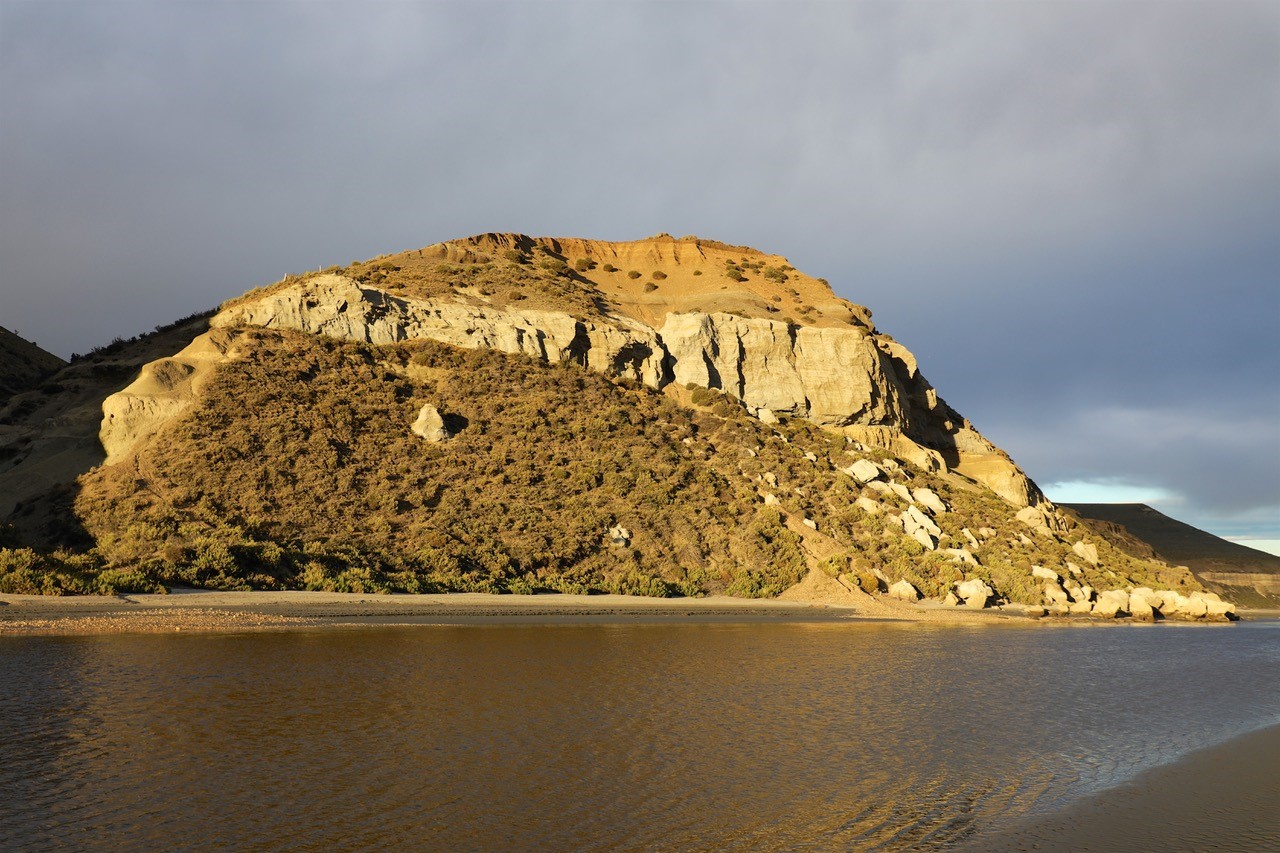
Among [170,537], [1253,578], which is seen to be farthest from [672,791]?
[1253,578]

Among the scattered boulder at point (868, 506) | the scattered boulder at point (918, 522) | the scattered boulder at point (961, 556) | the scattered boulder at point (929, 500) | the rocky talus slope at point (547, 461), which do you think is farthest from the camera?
the scattered boulder at point (929, 500)

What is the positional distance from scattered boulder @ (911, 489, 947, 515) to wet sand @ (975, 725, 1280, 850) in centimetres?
3653

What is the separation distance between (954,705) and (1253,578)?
98174 millimetres

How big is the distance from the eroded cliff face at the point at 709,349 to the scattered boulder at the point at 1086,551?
7566mm

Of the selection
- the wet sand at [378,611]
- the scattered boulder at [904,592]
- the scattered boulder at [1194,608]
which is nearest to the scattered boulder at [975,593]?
the wet sand at [378,611]

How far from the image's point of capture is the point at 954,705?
51.5 feet

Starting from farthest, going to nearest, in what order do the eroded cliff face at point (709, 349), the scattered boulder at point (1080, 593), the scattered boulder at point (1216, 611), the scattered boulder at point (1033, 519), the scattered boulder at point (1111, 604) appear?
the eroded cliff face at point (709, 349) < the scattered boulder at point (1033, 519) < the scattered boulder at point (1216, 611) < the scattered boulder at point (1080, 593) < the scattered boulder at point (1111, 604)

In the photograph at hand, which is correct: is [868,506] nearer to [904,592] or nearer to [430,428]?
[904,592]

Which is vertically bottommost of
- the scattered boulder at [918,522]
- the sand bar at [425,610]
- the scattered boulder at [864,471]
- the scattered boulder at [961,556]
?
the sand bar at [425,610]

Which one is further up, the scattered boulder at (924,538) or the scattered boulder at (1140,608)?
the scattered boulder at (924,538)

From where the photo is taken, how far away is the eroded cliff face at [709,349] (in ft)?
172

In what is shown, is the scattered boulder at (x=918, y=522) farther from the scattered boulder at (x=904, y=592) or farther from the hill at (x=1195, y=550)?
the hill at (x=1195, y=550)

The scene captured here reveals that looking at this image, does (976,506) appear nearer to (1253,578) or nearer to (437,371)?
(437,371)

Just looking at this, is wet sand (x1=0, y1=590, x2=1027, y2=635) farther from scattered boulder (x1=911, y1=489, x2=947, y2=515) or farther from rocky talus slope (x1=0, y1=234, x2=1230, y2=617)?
scattered boulder (x1=911, y1=489, x2=947, y2=515)
